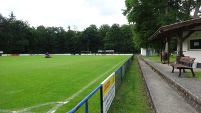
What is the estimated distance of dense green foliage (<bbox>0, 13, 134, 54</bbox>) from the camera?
8512 centimetres

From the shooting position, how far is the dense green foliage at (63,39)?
85.1 m

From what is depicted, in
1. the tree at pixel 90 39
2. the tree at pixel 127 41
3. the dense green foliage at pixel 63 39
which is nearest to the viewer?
the dense green foliage at pixel 63 39

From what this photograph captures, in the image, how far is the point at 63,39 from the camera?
9806 centimetres

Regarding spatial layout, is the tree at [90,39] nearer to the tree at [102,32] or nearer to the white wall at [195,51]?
the tree at [102,32]

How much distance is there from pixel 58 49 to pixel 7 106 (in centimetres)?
9160

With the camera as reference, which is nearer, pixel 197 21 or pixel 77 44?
pixel 197 21

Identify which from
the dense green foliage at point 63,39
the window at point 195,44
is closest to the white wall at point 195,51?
the window at point 195,44

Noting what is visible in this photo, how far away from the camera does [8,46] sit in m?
78.3

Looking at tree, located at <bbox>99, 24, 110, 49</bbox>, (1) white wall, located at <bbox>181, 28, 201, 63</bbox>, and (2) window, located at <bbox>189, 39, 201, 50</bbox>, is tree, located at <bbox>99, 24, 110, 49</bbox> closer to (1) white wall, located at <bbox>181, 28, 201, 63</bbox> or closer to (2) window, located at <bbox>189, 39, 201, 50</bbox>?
(1) white wall, located at <bbox>181, 28, 201, 63</bbox>

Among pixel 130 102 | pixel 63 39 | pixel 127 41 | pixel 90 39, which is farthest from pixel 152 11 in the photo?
pixel 90 39

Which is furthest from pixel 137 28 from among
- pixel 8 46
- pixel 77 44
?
pixel 77 44

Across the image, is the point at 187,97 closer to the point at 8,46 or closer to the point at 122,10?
the point at 122,10

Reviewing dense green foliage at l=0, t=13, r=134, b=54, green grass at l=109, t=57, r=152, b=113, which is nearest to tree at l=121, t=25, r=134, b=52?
dense green foliage at l=0, t=13, r=134, b=54

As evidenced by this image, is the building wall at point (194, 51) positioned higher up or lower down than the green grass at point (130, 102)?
higher up
